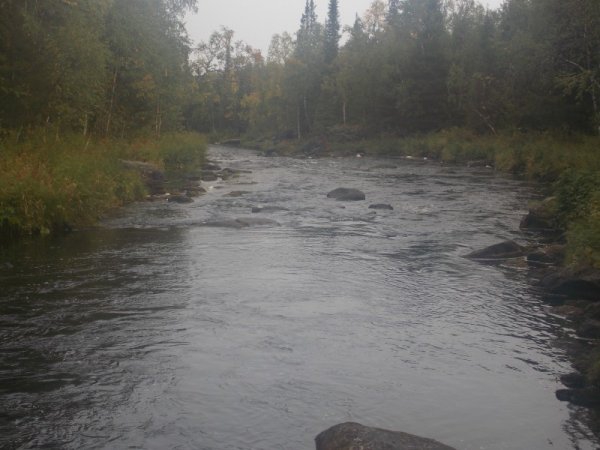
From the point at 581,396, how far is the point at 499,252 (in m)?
9.29

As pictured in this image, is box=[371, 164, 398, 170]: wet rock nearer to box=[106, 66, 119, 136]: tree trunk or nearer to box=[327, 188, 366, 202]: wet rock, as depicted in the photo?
box=[327, 188, 366, 202]: wet rock

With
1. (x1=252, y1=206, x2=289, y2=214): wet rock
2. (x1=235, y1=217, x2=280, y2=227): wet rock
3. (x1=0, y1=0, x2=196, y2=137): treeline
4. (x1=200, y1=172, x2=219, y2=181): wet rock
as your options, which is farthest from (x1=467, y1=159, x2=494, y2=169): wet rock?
(x1=235, y1=217, x2=280, y2=227): wet rock

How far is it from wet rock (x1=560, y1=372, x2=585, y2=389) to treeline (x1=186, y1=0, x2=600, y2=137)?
79.9 feet

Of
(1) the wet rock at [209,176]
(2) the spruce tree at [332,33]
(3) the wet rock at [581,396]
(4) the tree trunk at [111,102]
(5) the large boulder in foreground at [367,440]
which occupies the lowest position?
(3) the wet rock at [581,396]

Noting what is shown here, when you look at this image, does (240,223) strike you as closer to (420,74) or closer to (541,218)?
(541,218)

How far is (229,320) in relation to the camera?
11820 millimetres

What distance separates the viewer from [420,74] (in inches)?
2881

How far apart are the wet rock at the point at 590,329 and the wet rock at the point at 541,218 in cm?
1043

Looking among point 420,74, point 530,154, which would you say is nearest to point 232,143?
point 420,74

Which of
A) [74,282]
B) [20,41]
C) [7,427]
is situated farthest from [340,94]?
[7,427]

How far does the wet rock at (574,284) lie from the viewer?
12930mm

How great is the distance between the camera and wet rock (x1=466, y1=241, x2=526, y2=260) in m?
17.4

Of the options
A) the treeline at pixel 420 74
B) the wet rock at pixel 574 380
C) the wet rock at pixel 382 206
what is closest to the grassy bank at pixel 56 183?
the wet rock at pixel 382 206

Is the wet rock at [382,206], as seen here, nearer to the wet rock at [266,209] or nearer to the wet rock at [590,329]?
the wet rock at [266,209]
